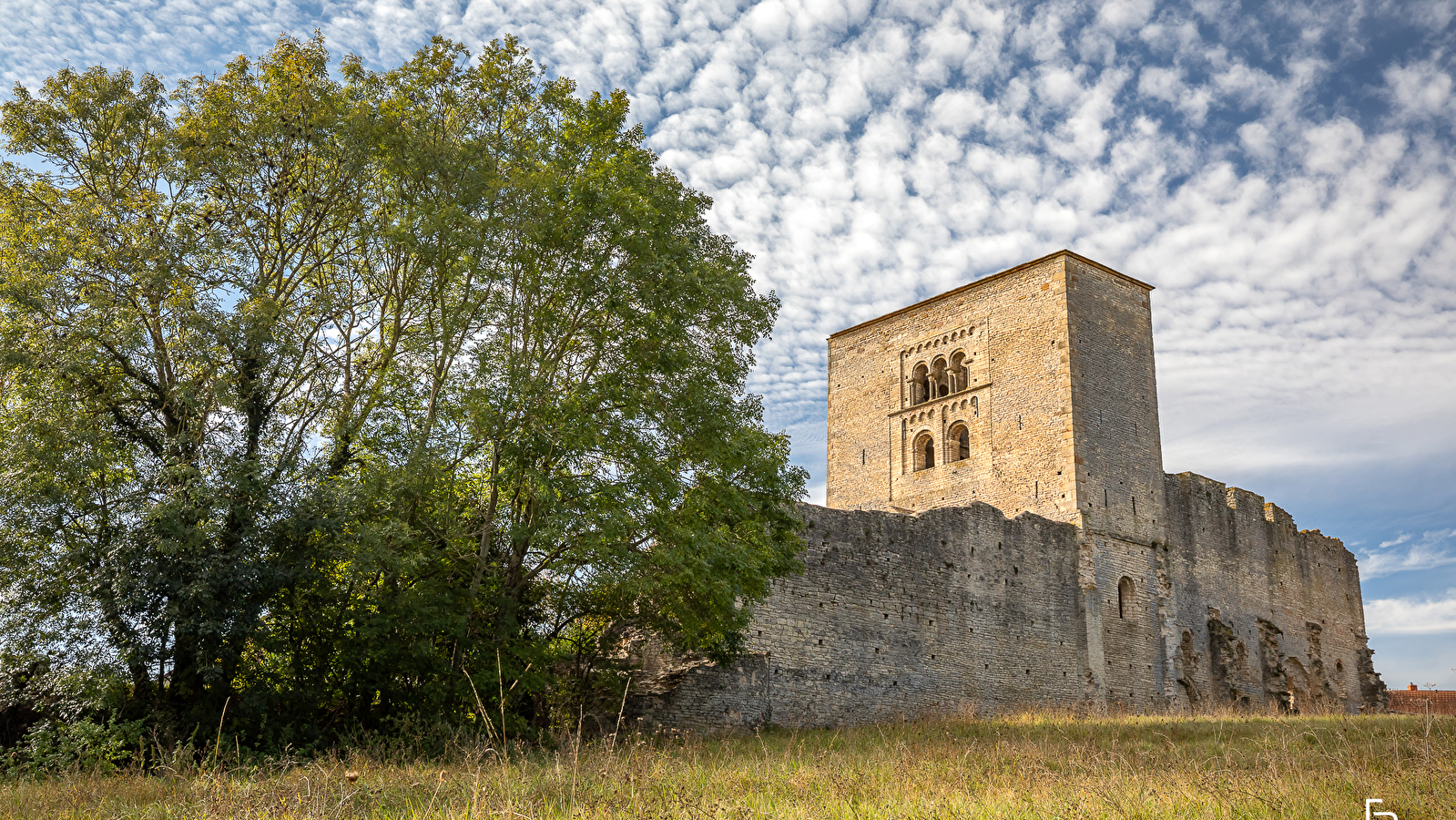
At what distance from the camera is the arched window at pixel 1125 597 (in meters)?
23.1

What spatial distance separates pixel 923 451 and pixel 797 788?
21.5 m

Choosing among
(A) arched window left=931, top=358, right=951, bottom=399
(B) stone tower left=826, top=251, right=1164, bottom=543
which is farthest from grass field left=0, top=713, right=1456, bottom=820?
(A) arched window left=931, top=358, right=951, bottom=399

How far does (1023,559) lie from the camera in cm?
2141

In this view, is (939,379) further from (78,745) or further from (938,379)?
(78,745)

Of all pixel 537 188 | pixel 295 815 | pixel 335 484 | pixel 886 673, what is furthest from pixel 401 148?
pixel 886 673

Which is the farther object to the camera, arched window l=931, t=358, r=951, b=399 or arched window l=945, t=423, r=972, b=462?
arched window l=931, t=358, r=951, b=399

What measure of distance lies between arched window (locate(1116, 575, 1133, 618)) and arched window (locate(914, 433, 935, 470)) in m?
6.37

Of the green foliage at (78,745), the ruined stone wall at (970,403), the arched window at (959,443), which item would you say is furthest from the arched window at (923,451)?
the green foliage at (78,745)

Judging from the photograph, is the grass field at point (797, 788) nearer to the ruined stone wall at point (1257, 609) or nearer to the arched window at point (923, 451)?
the ruined stone wall at point (1257, 609)

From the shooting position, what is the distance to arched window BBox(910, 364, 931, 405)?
93.8 feet

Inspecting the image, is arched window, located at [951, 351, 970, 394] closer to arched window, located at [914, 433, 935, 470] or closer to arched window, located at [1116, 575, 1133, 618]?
arched window, located at [914, 433, 935, 470]

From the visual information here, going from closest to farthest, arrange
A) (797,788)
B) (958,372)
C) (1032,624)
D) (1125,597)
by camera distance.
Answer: (797,788)
(1032,624)
(1125,597)
(958,372)

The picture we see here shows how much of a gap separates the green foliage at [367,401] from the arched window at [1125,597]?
12740 mm

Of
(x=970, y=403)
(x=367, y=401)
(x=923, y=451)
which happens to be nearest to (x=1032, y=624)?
(x=970, y=403)
